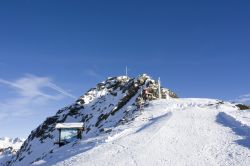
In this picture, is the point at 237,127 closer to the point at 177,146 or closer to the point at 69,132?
the point at 177,146

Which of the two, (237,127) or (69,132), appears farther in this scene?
(69,132)

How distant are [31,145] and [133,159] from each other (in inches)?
4051

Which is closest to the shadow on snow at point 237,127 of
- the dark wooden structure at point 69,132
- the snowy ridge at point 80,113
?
the dark wooden structure at point 69,132

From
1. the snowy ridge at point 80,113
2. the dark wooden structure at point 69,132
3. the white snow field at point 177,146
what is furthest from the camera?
the snowy ridge at point 80,113

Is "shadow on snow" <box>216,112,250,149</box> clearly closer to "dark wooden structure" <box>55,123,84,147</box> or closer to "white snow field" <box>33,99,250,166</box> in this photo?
"white snow field" <box>33,99,250,166</box>

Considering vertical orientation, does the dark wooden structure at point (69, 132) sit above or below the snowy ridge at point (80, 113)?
below

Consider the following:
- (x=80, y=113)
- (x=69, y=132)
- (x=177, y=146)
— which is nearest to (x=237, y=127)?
(x=177, y=146)

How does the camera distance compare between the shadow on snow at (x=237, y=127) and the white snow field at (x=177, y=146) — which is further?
the shadow on snow at (x=237, y=127)

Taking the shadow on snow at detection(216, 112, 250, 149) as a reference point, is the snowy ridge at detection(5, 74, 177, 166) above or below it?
above

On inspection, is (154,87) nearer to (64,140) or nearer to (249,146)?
(64,140)

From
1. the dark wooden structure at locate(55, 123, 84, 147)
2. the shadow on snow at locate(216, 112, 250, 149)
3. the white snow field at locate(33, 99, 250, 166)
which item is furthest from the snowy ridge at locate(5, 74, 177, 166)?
the white snow field at locate(33, 99, 250, 166)

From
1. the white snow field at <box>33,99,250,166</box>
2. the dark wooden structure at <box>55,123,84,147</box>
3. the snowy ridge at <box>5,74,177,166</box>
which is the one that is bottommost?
the white snow field at <box>33,99,250,166</box>

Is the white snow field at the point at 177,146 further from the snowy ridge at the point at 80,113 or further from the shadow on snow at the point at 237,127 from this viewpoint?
the snowy ridge at the point at 80,113

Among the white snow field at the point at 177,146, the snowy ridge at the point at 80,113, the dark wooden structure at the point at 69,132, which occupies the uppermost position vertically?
the snowy ridge at the point at 80,113
